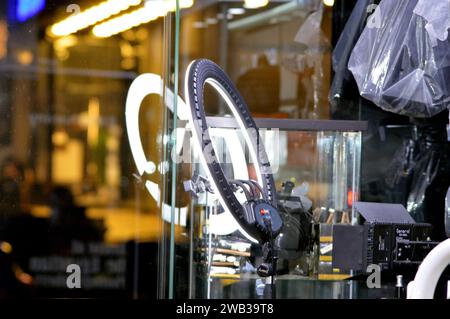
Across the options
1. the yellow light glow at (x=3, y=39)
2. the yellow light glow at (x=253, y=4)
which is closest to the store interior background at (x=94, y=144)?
the yellow light glow at (x=3, y=39)

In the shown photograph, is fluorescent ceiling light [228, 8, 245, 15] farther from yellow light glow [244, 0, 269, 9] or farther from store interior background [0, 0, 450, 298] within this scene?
store interior background [0, 0, 450, 298]

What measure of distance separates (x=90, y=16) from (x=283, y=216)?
1185 millimetres

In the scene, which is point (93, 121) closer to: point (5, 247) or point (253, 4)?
point (5, 247)

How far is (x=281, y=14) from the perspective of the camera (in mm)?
3941

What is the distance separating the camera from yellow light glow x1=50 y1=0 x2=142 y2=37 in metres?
2.78

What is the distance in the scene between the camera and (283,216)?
192 centimetres

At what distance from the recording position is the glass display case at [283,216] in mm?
1849

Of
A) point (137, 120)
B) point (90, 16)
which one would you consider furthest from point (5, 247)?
point (137, 120)

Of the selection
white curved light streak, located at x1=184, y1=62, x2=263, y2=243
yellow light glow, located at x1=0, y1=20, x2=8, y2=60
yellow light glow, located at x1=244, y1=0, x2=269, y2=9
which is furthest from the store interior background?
yellow light glow, located at x1=244, y1=0, x2=269, y2=9

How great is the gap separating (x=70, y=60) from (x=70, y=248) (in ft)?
2.39

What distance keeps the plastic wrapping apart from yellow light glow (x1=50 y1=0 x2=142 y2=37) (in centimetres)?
99

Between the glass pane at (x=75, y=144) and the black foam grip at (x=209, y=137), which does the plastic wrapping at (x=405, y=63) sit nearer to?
the black foam grip at (x=209, y=137)

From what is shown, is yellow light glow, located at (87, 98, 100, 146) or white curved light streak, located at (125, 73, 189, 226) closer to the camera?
white curved light streak, located at (125, 73, 189, 226)
